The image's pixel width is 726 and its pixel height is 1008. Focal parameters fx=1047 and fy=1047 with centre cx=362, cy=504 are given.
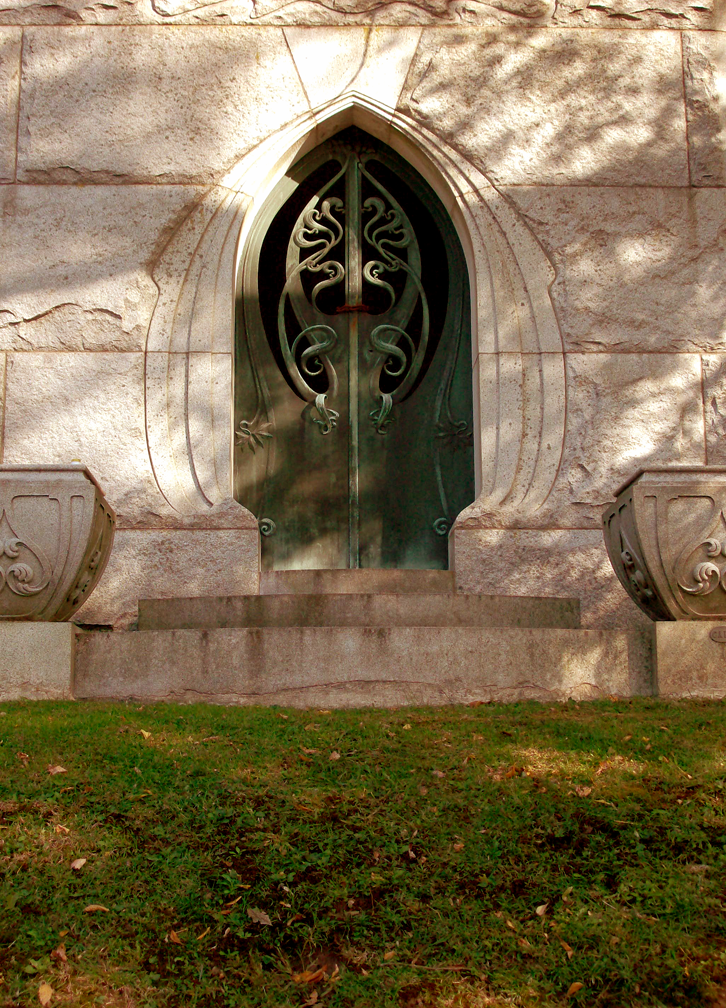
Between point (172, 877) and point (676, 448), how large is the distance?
18.8 ft

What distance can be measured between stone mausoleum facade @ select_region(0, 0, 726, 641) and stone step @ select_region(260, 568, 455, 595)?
0.21 metres

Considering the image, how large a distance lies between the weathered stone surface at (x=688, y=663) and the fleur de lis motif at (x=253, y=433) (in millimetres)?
3859

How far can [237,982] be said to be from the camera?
3.09 metres

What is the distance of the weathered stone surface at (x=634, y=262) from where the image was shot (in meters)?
8.20

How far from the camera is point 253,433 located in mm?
8555

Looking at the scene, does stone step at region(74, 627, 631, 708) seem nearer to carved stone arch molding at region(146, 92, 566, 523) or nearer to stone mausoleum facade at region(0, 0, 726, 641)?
stone mausoleum facade at region(0, 0, 726, 641)

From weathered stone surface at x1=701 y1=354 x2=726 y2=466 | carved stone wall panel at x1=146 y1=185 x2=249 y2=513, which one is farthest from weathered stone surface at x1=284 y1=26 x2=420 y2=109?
weathered stone surface at x1=701 y1=354 x2=726 y2=466

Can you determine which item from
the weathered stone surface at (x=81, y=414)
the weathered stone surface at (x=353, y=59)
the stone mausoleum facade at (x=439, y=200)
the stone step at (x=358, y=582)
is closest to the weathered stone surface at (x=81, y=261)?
the stone mausoleum facade at (x=439, y=200)

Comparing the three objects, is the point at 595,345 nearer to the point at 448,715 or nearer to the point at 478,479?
the point at 478,479

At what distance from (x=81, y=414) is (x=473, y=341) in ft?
10.3

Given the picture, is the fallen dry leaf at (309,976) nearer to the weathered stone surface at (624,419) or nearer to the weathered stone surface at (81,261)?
the weathered stone surface at (624,419)

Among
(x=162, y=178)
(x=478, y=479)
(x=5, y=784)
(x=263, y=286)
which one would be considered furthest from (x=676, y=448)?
(x=5, y=784)

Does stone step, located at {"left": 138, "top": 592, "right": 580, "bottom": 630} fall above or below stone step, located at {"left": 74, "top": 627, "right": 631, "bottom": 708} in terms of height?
above

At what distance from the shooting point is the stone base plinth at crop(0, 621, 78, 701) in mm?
5719
